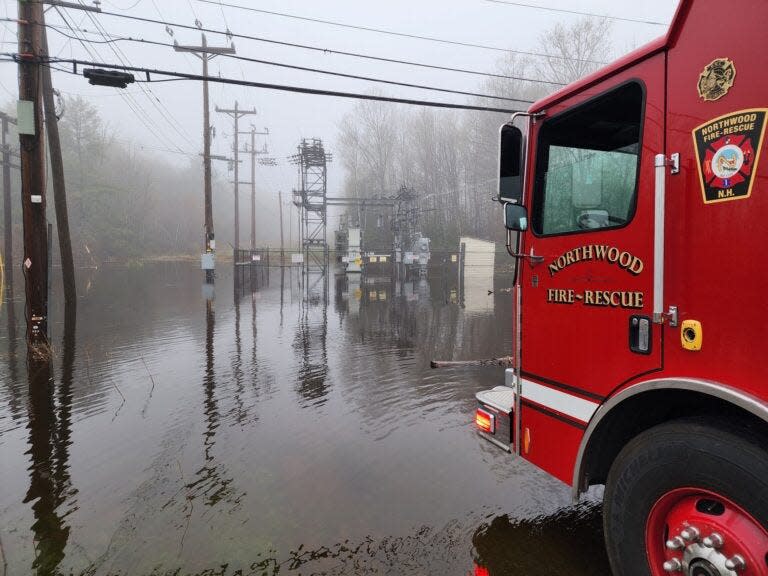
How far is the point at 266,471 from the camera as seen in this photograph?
415 centimetres

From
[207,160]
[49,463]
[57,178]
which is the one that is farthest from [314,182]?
[49,463]

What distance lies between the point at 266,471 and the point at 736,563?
328cm

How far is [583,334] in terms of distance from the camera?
2.63m

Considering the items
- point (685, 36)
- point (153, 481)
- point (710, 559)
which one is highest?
point (685, 36)

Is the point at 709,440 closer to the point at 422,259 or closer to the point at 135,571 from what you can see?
the point at 135,571

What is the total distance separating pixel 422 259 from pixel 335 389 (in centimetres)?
2321

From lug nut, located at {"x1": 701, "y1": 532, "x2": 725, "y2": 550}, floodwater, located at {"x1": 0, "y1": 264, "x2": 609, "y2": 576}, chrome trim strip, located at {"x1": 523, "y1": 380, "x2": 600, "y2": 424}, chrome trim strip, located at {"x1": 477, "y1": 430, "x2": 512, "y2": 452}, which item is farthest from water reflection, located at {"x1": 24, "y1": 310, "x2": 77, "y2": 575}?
lug nut, located at {"x1": 701, "y1": 532, "x2": 725, "y2": 550}

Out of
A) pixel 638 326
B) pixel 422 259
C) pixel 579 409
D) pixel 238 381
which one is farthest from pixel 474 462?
pixel 422 259

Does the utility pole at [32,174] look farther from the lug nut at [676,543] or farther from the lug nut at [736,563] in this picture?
the lug nut at [736,563]

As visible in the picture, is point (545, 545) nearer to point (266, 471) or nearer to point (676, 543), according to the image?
point (676, 543)

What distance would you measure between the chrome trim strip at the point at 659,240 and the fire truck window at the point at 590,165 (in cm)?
17

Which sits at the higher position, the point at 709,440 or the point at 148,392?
the point at 709,440

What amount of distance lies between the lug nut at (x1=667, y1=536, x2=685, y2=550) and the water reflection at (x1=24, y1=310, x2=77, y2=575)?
3207 mm

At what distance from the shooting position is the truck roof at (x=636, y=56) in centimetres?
217
